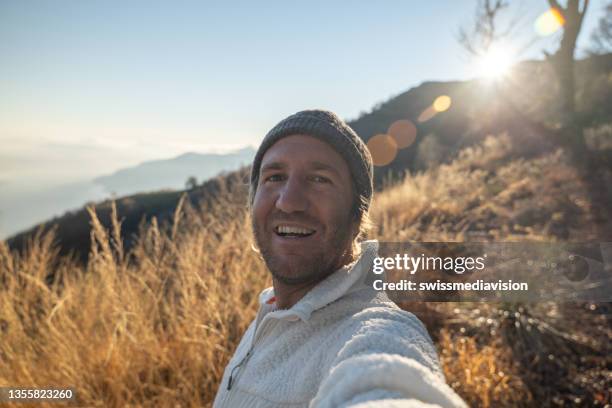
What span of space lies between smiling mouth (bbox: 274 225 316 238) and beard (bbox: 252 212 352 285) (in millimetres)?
34

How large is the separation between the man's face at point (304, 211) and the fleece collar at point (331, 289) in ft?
0.35

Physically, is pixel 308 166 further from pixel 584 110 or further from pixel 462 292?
pixel 584 110

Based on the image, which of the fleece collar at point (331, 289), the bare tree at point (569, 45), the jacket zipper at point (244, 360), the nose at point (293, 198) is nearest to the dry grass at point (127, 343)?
the jacket zipper at point (244, 360)

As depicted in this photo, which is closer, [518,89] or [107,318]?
→ [107,318]

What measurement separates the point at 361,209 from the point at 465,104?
109 feet

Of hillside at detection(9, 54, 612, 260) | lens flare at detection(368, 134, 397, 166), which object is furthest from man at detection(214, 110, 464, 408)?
lens flare at detection(368, 134, 397, 166)

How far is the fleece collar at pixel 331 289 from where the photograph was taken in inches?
51.8

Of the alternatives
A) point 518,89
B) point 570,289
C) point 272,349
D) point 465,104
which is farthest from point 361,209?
point 465,104

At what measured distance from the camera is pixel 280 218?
1.64m

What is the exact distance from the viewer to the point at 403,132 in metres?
31.1

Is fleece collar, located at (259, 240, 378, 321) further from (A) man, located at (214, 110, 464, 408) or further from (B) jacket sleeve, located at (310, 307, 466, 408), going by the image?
(B) jacket sleeve, located at (310, 307, 466, 408)

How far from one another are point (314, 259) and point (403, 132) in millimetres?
31076

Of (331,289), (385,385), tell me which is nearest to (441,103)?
(331,289)

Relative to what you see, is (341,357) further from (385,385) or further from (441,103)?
(441,103)
